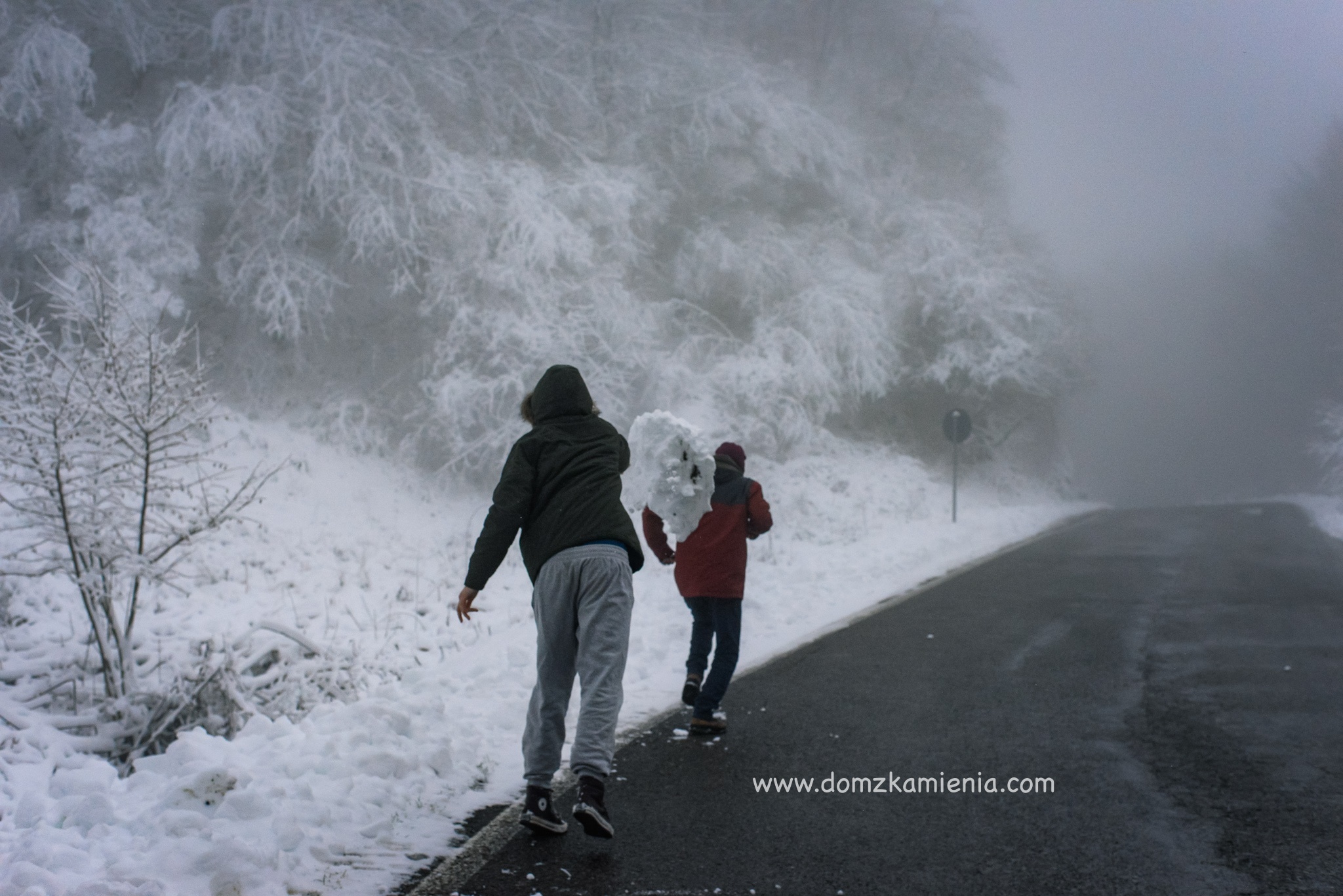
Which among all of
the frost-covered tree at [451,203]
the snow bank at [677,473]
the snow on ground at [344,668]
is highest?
the frost-covered tree at [451,203]

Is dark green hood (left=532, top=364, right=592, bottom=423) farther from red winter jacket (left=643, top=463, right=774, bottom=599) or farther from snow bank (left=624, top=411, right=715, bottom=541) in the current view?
red winter jacket (left=643, top=463, right=774, bottom=599)

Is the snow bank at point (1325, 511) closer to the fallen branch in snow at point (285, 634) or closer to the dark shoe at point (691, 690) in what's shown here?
the dark shoe at point (691, 690)

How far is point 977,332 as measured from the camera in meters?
25.7

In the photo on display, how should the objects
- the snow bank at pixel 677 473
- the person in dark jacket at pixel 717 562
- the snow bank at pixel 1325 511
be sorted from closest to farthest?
1. the person in dark jacket at pixel 717 562
2. the snow bank at pixel 677 473
3. the snow bank at pixel 1325 511

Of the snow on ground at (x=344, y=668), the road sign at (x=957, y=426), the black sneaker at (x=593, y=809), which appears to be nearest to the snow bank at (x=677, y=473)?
the snow on ground at (x=344, y=668)

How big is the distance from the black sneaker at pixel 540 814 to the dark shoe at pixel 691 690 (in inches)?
68.8

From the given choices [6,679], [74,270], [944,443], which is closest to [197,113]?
[74,270]

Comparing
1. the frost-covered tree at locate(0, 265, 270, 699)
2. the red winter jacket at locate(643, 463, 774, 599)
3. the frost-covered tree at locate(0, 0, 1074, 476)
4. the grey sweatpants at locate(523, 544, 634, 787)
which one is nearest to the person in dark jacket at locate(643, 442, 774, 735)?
the red winter jacket at locate(643, 463, 774, 599)

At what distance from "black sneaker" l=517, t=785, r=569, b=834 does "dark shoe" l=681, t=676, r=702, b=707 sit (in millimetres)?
1749

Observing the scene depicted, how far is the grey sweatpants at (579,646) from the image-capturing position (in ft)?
12.7

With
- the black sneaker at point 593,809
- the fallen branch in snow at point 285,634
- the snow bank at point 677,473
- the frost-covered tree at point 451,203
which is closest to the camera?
the black sneaker at point 593,809

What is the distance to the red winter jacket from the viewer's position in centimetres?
548

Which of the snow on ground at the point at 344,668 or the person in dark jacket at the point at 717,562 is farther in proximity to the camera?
the person in dark jacket at the point at 717,562

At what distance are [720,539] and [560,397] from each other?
5.61 feet
